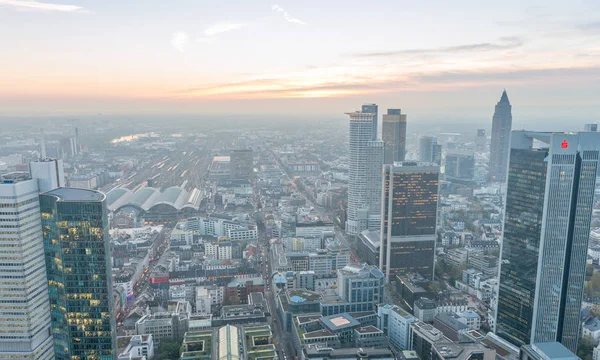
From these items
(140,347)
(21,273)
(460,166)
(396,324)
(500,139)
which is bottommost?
(396,324)

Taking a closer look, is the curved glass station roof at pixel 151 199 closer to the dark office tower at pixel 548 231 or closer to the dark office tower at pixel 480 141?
the dark office tower at pixel 548 231

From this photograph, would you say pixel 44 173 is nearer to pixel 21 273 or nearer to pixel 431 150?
pixel 21 273

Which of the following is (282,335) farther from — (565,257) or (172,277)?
(565,257)

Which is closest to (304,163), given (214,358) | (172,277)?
(172,277)

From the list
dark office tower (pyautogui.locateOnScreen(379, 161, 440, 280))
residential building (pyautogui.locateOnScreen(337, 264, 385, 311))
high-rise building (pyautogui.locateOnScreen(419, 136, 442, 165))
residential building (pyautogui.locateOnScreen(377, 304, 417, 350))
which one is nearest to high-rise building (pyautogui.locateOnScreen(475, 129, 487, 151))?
high-rise building (pyautogui.locateOnScreen(419, 136, 442, 165))

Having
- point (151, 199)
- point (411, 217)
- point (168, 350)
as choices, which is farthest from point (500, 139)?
point (168, 350)

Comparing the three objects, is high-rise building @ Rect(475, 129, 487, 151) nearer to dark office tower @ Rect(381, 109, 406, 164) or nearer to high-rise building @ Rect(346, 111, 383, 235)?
dark office tower @ Rect(381, 109, 406, 164)

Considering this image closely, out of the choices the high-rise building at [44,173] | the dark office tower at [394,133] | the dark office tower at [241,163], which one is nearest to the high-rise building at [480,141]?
the dark office tower at [394,133]
